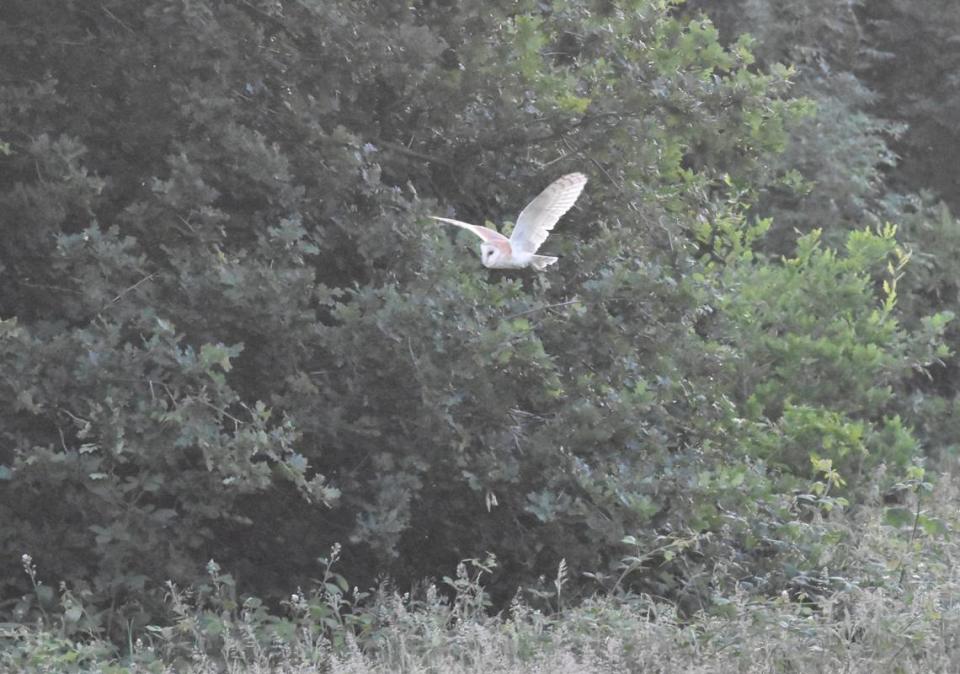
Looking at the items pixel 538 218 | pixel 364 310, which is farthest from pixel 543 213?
pixel 364 310

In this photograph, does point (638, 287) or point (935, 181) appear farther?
point (935, 181)

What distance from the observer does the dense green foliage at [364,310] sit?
251 inches

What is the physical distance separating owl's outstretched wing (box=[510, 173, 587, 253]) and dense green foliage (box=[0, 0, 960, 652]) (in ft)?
1.13

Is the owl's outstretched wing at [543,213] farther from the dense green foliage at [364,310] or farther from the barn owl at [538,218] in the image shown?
the dense green foliage at [364,310]

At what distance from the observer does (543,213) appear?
6652mm

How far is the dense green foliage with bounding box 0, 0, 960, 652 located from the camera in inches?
251

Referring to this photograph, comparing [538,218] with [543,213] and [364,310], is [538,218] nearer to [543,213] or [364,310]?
[543,213]

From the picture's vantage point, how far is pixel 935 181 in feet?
54.8

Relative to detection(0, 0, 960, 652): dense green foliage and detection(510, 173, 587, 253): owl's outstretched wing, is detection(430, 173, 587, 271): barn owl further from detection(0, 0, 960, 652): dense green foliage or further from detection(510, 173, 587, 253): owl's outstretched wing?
detection(0, 0, 960, 652): dense green foliage

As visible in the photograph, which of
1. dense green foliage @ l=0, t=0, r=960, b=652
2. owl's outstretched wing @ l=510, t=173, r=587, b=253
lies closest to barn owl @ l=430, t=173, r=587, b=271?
owl's outstretched wing @ l=510, t=173, r=587, b=253

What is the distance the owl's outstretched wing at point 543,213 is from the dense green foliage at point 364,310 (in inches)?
13.6

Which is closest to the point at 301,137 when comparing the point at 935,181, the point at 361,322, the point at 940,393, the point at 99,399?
the point at 361,322

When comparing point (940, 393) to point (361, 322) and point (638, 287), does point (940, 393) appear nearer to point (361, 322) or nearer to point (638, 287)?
point (638, 287)

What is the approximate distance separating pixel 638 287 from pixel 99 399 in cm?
247
